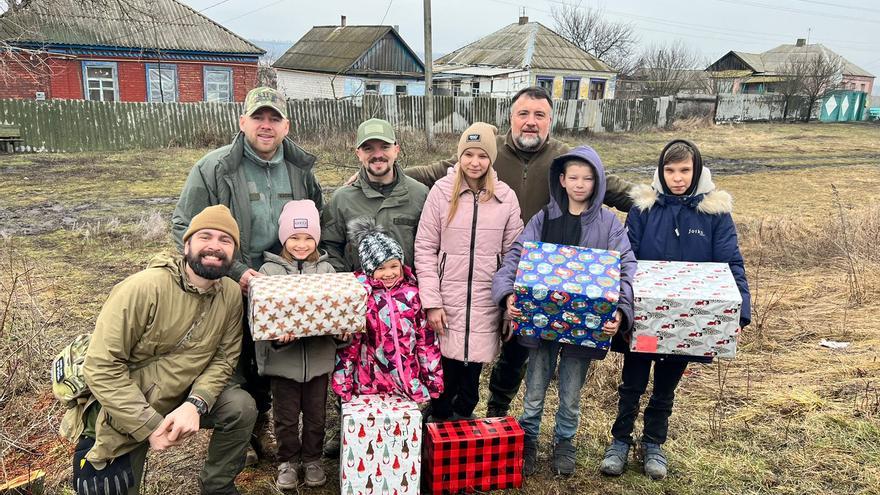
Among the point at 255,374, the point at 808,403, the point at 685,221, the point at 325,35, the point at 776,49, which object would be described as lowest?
the point at 808,403

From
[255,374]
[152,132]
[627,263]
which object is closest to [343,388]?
[255,374]

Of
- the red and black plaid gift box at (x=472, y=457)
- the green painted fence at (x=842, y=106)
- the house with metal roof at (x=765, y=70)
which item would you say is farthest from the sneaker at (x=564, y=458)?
the house with metal roof at (x=765, y=70)

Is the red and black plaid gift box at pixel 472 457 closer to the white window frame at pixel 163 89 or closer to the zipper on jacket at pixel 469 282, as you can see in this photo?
the zipper on jacket at pixel 469 282

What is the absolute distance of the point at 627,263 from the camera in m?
3.34

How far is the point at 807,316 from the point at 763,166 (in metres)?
14.5

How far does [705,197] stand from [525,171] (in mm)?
1153

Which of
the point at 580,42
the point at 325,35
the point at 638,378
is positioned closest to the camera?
the point at 638,378

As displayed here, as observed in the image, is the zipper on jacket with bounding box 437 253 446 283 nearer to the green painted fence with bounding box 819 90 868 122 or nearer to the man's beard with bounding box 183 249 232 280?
the man's beard with bounding box 183 249 232 280

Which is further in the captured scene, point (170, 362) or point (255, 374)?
point (255, 374)

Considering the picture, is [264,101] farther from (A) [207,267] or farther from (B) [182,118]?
(B) [182,118]

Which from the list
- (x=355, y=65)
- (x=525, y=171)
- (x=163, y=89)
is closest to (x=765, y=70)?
(x=355, y=65)

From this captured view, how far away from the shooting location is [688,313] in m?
3.14

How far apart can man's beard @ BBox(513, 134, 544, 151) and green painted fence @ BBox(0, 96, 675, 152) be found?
15.7 m

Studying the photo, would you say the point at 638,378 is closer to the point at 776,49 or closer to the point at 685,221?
the point at 685,221
